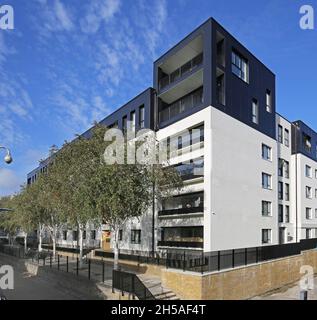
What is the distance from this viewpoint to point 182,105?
3144cm

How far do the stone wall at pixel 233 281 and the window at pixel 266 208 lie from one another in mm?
6545

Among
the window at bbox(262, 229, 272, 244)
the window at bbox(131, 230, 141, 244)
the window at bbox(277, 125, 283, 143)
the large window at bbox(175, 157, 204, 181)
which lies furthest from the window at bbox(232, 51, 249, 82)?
the window at bbox(131, 230, 141, 244)

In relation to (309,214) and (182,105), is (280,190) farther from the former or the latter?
(182,105)

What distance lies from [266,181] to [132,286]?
69.0 feet

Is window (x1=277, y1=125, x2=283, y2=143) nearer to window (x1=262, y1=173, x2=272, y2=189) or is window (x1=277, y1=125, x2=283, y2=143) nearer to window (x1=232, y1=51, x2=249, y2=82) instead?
window (x1=262, y1=173, x2=272, y2=189)

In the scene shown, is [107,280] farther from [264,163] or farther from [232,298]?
[264,163]

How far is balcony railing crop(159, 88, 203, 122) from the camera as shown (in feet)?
98.7

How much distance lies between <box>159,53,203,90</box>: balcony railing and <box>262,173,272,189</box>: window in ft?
36.7

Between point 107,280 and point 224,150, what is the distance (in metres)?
13.2

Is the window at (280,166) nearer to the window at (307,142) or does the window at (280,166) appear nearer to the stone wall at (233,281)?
the window at (307,142)

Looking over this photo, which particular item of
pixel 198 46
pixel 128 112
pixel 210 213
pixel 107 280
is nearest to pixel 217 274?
pixel 107 280

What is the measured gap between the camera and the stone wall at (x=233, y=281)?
17.1m

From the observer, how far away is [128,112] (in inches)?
1436

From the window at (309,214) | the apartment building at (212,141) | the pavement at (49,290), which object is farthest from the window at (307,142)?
the pavement at (49,290)
